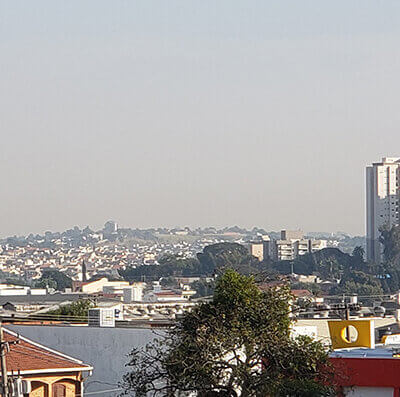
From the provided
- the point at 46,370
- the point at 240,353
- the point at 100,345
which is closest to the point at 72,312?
the point at 100,345

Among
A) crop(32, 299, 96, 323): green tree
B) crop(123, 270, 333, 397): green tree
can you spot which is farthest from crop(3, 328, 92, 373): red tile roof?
crop(32, 299, 96, 323): green tree

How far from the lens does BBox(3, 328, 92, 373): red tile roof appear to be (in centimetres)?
3062

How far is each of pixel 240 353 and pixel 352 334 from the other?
249 inches

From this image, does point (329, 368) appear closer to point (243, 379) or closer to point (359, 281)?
point (243, 379)

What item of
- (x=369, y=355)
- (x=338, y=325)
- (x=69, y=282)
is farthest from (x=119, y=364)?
(x=69, y=282)

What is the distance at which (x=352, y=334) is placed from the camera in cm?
2945

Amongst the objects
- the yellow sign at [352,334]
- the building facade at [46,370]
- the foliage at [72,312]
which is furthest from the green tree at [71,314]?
the yellow sign at [352,334]

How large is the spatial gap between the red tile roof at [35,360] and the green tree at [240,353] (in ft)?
23.7

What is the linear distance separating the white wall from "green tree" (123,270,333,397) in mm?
8620

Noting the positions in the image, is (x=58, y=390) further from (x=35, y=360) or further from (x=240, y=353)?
(x=240, y=353)

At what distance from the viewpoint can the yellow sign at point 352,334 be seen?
2873cm

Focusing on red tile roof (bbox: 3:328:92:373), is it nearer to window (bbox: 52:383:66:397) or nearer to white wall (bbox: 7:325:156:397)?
window (bbox: 52:383:66:397)

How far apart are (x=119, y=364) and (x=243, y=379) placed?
10999 millimetres

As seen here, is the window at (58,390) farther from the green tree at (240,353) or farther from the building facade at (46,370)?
the green tree at (240,353)
